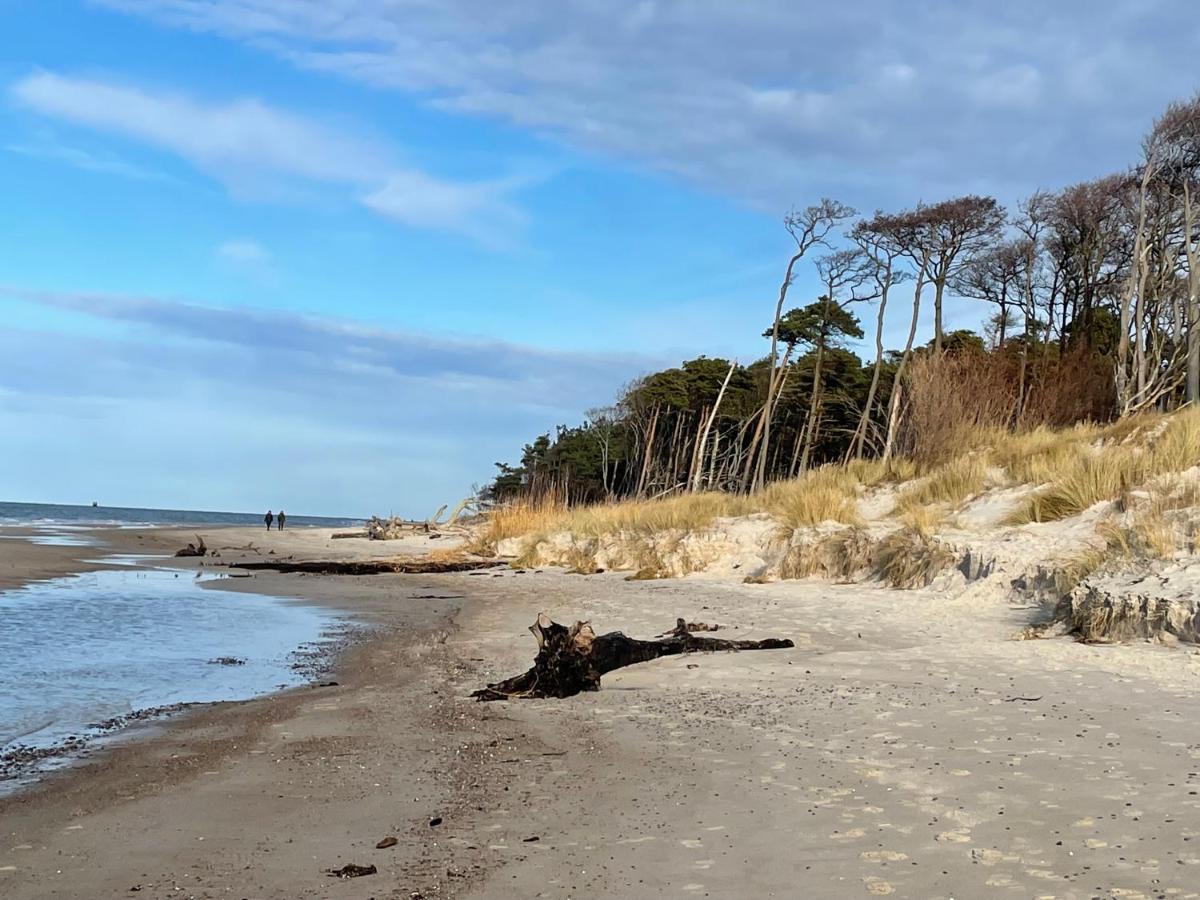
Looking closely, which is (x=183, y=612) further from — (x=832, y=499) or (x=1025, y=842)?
(x=1025, y=842)

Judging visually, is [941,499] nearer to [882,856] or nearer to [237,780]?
[237,780]

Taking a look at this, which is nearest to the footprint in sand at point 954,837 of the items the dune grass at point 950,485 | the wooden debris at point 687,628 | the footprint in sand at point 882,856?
the footprint in sand at point 882,856

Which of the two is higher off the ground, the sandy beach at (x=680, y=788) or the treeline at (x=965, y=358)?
the treeline at (x=965, y=358)

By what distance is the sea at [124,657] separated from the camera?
6216mm

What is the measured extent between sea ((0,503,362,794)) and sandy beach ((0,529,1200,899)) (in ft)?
1.47

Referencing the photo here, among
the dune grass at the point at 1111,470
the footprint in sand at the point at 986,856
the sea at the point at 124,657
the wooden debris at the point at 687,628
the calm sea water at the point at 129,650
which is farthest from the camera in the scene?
the dune grass at the point at 1111,470

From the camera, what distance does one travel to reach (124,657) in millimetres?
9188

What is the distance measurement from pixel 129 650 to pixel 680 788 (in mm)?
7073

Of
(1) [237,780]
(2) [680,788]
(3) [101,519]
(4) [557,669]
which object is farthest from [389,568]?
(3) [101,519]

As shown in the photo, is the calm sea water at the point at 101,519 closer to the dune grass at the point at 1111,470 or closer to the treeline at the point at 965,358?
the treeline at the point at 965,358

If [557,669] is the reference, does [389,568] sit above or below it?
below

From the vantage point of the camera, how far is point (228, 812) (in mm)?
4312

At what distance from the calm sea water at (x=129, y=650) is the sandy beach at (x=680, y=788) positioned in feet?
2.40

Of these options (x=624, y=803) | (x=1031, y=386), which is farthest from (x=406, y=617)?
(x=1031, y=386)
